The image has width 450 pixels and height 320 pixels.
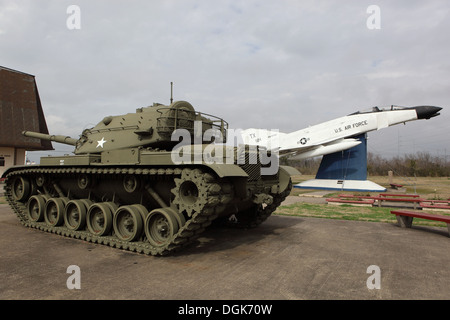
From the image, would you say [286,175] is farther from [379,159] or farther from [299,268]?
[379,159]

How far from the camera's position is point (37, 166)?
1018cm

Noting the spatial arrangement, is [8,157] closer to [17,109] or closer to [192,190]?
[17,109]

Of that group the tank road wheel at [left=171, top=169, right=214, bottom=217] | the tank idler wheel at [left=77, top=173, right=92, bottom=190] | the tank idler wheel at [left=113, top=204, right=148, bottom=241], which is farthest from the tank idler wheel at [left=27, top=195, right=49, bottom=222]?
the tank road wheel at [left=171, top=169, right=214, bottom=217]

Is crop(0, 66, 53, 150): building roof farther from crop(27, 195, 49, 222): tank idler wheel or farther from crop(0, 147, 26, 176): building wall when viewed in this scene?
crop(27, 195, 49, 222): tank idler wheel

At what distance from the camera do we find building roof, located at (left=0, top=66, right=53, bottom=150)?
95.2ft

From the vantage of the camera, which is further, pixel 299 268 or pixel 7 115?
pixel 7 115

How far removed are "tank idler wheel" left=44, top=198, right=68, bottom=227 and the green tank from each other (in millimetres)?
35

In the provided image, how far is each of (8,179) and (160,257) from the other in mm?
7891

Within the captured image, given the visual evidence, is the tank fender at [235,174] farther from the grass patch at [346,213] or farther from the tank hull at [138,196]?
the grass patch at [346,213]

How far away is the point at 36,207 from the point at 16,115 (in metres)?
24.3

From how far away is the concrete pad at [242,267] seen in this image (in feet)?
16.2

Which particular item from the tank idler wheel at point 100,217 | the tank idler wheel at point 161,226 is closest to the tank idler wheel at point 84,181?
the tank idler wheel at point 100,217

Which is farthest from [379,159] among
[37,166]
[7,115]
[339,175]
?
[37,166]
